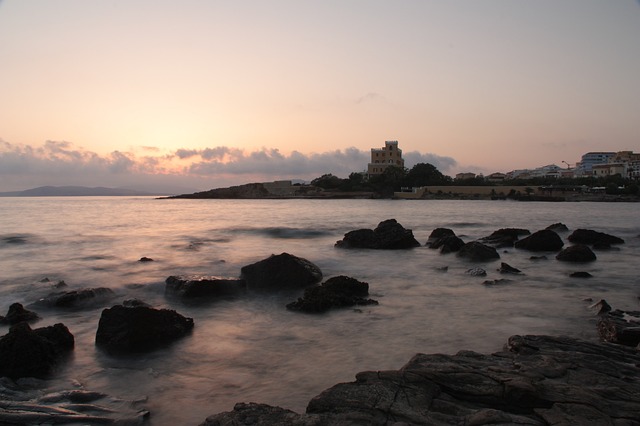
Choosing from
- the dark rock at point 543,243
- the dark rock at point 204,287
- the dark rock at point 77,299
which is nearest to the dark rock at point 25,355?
the dark rock at point 77,299

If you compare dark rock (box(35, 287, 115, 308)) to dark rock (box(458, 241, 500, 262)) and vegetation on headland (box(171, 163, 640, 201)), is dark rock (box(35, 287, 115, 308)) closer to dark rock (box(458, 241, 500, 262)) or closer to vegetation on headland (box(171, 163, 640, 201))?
dark rock (box(458, 241, 500, 262))

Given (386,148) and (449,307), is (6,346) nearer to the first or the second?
(449,307)

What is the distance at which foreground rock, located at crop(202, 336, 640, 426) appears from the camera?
3.71 m

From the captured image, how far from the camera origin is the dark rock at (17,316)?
812 centimetres

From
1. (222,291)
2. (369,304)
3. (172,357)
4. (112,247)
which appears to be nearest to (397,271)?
(369,304)

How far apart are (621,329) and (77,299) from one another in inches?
374

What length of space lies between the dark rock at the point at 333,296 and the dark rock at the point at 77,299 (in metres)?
4.10

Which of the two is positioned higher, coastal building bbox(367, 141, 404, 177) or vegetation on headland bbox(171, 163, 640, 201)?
coastal building bbox(367, 141, 404, 177)

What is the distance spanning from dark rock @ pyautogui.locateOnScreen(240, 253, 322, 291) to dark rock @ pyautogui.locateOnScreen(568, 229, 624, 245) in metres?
14.3

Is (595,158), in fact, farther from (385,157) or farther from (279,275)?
(279,275)

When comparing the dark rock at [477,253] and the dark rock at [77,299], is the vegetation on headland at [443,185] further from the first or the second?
the dark rock at [77,299]

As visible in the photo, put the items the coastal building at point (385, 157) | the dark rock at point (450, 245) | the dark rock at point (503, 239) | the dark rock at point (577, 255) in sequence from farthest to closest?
the coastal building at point (385, 157) < the dark rock at point (503, 239) < the dark rock at point (450, 245) < the dark rock at point (577, 255)

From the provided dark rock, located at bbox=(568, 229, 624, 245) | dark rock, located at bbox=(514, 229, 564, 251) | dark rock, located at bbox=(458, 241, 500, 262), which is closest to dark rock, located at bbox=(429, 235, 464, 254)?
dark rock, located at bbox=(458, 241, 500, 262)

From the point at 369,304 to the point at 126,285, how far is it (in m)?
6.76
